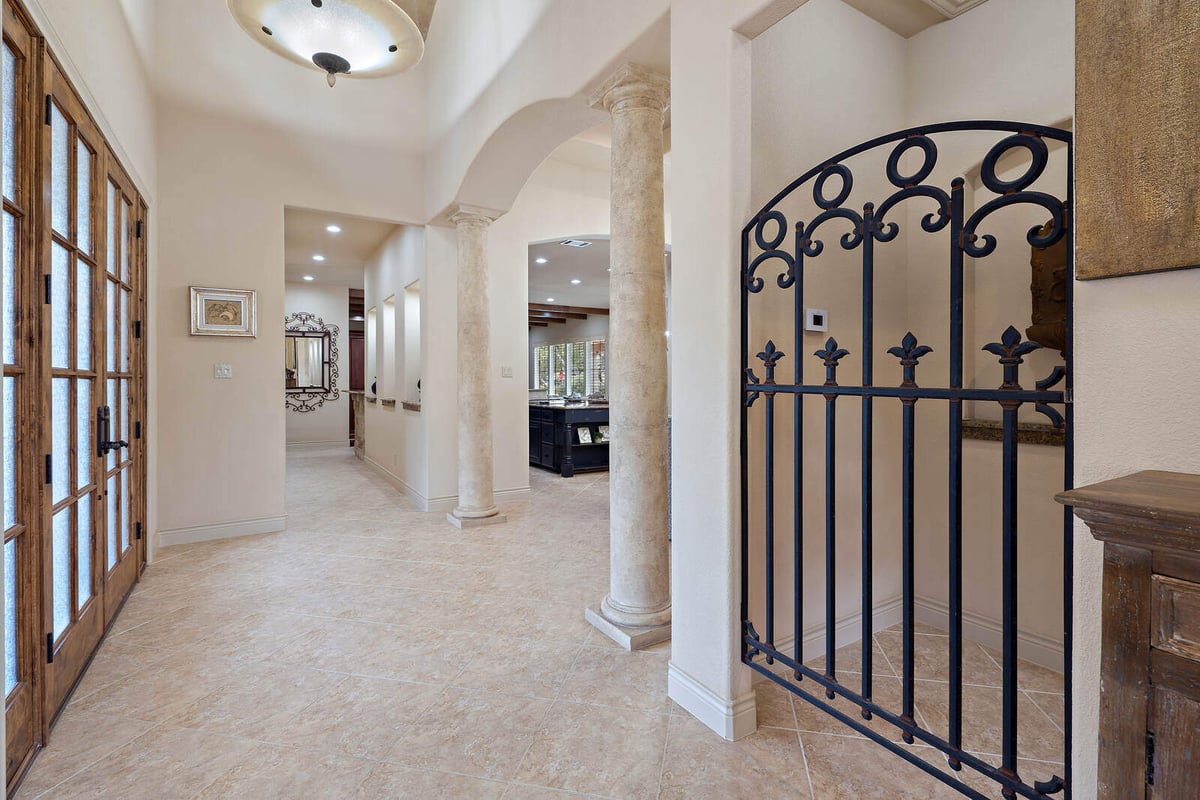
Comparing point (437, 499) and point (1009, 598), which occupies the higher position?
point (1009, 598)

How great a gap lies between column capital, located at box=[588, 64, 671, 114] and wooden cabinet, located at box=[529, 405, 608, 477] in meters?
4.43

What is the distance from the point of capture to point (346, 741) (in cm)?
178

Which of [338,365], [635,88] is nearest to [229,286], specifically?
[635,88]

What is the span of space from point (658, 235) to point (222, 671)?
8.39ft

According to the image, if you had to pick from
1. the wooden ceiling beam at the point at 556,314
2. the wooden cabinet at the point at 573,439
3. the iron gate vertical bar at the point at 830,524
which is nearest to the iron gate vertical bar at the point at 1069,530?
the iron gate vertical bar at the point at 830,524

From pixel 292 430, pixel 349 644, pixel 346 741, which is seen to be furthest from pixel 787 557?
pixel 292 430

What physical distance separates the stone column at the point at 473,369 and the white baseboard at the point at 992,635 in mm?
3020

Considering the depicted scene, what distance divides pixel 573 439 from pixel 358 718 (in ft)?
16.2

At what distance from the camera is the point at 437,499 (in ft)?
16.1

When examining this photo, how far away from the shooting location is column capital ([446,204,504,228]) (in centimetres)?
435

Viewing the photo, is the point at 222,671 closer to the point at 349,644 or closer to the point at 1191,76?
the point at 349,644

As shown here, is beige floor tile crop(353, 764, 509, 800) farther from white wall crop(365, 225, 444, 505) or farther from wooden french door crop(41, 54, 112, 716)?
white wall crop(365, 225, 444, 505)

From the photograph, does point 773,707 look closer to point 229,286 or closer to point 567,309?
point 229,286

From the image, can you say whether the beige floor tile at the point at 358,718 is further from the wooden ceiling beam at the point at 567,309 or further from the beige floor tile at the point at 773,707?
the wooden ceiling beam at the point at 567,309
